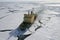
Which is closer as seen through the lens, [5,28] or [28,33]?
[28,33]

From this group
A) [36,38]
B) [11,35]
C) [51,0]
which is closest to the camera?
[36,38]

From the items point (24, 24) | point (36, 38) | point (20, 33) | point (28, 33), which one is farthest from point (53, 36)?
point (24, 24)

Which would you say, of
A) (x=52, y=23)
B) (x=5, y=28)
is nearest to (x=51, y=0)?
(x=52, y=23)

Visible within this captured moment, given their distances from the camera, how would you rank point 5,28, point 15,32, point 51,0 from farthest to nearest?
point 51,0, point 5,28, point 15,32

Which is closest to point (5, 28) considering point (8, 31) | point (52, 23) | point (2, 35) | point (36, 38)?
point (8, 31)

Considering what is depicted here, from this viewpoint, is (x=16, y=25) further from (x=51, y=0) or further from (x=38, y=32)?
(x=51, y=0)

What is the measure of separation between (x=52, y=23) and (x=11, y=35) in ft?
3.11

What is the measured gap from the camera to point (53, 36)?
214cm

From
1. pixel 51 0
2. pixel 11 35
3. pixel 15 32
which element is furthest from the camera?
pixel 51 0

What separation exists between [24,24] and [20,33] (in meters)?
0.44

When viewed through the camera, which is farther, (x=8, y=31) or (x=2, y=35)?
(x=8, y=31)

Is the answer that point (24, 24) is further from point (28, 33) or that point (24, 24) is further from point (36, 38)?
point (36, 38)

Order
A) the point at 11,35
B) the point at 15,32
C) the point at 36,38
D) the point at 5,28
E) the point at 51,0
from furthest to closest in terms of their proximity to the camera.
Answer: the point at 51,0, the point at 5,28, the point at 15,32, the point at 11,35, the point at 36,38

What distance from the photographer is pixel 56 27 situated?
256cm
